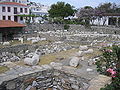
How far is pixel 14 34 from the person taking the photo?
23406mm

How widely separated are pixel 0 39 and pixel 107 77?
1875 cm

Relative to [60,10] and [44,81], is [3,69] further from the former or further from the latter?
[60,10]

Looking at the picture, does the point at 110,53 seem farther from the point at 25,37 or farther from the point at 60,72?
the point at 25,37

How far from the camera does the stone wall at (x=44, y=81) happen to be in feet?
16.8

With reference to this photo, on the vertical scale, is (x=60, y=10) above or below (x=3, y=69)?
above

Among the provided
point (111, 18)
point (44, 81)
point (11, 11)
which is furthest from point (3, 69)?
point (111, 18)

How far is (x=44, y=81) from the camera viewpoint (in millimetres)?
5852

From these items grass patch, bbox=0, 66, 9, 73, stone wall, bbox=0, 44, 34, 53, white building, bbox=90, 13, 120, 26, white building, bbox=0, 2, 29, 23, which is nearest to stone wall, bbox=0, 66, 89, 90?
grass patch, bbox=0, 66, 9, 73

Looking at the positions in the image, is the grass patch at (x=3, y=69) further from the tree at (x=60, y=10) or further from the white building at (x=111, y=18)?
the tree at (x=60, y=10)

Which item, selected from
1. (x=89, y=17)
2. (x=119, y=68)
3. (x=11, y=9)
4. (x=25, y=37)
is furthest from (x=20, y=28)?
(x=119, y=68)

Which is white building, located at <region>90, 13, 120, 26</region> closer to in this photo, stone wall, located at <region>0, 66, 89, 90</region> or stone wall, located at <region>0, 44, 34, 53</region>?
stone wall, located at <region>0, 44, 34, 53</region>

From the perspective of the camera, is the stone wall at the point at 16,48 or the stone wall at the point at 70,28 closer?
the stone wall at the point at 16,48

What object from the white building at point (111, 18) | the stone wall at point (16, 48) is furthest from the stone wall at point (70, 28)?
the stone wall at point (16, 48)

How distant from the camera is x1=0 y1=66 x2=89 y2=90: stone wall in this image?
16.8 ft
